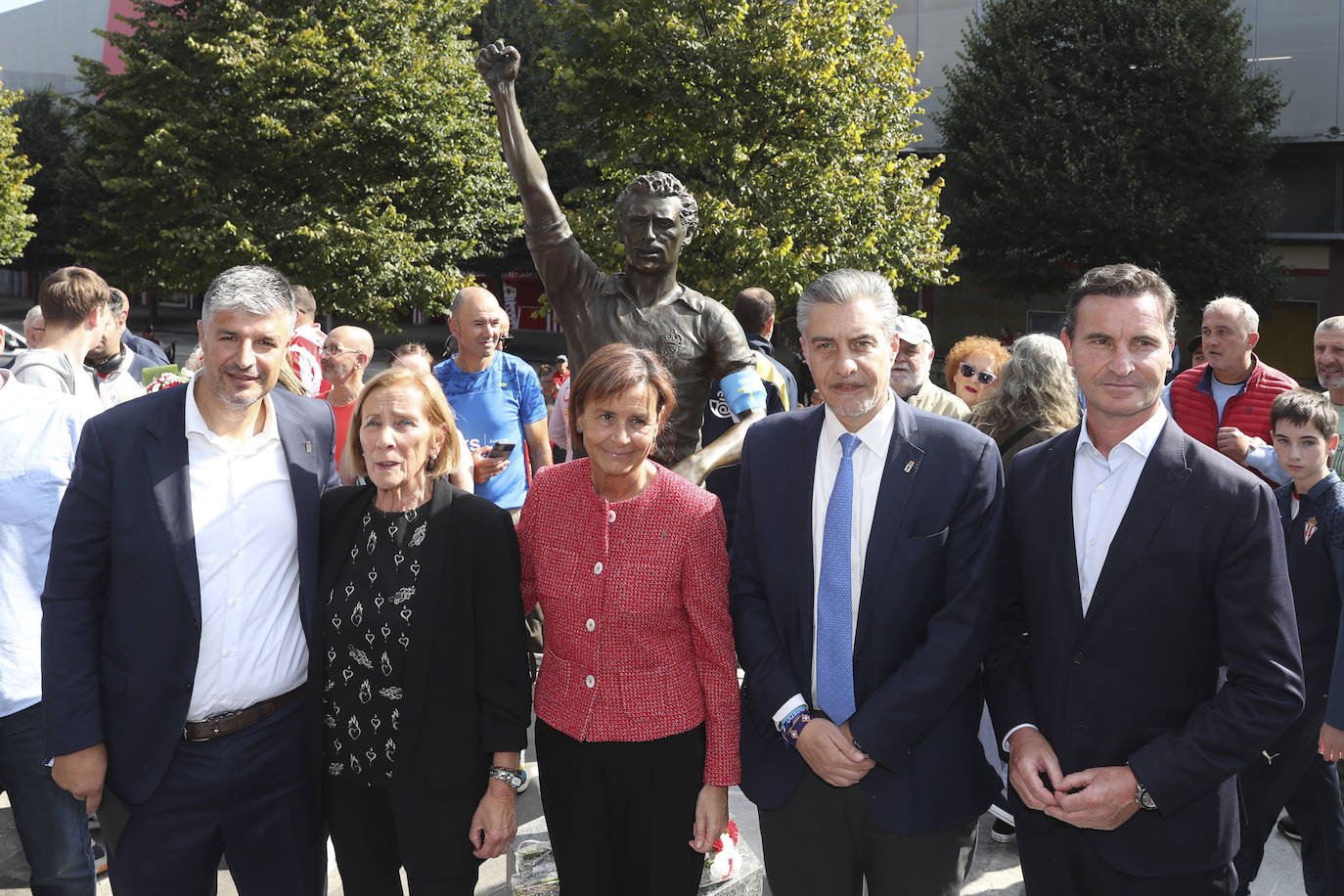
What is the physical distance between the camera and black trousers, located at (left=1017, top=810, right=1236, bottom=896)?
→ 235 centimetres

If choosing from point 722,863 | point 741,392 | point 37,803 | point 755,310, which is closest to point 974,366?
point 755,310

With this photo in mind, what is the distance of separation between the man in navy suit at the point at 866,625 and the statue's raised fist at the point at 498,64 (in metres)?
1.16

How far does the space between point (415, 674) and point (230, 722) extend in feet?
1.63

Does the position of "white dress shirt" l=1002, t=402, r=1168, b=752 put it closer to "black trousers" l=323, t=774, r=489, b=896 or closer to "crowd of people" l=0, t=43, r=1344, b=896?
"crowd of people" l=0, t=43, r=1344, b=896

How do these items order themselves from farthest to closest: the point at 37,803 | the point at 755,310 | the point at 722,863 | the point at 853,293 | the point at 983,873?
the point at 755,310 → the point at 983,873 → the point at 722,863 → the point at 37,803 → the point at 853,293

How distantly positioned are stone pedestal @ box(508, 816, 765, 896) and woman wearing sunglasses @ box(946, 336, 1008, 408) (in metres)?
2.76

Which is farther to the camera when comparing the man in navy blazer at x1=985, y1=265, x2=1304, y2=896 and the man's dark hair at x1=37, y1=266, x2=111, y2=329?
the man's dark hair at x1=37, y1=266, x2=111, y2=329

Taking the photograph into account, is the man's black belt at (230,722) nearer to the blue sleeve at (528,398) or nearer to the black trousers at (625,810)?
the black trousers at (625,810)

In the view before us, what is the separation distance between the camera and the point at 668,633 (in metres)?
2.64

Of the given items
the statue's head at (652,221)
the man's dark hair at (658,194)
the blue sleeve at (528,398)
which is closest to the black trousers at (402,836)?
the statue's head at (652,221)

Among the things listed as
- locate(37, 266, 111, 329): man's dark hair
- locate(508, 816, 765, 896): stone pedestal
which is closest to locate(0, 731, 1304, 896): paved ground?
locate(508, 816, 765, 896): stone pedestal

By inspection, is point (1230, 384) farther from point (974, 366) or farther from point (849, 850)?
point (849, 850)

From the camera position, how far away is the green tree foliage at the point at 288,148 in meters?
21.2

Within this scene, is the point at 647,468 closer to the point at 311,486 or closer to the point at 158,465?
the point at 311,486
